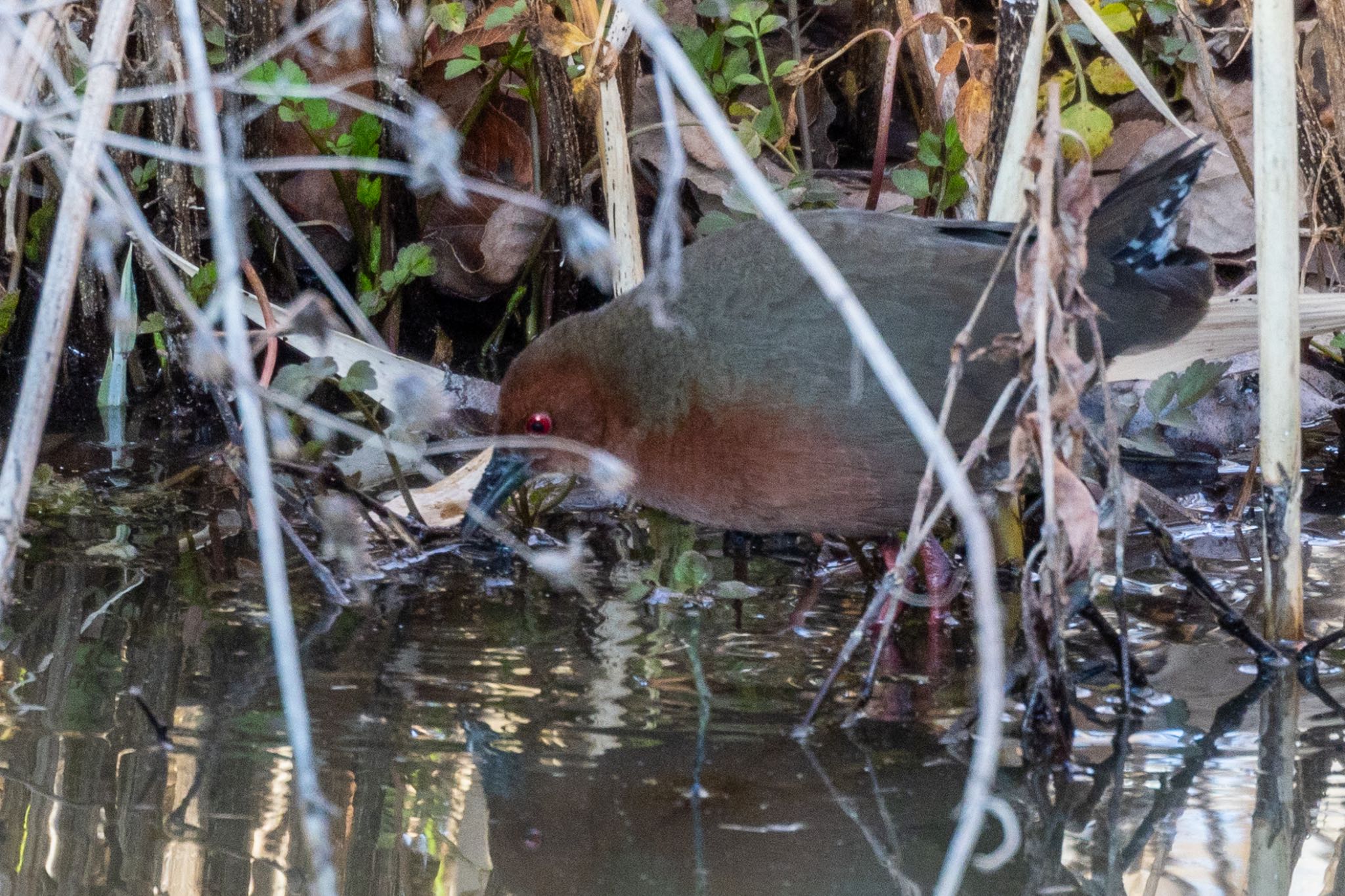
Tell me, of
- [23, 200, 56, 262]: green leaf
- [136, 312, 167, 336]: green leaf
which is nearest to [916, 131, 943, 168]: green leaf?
[136, 312, 167, 336]: green leaf

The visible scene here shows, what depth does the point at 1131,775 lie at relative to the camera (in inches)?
82.6

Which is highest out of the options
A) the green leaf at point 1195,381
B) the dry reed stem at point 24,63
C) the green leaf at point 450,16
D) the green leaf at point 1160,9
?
the green leaf at point 1160,9

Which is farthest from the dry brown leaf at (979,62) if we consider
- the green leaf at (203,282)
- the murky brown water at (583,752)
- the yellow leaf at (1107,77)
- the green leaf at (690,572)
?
the green leaf at (203,282)

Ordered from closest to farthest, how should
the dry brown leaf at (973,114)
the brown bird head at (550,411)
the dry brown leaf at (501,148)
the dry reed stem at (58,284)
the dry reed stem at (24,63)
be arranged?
the dry reed stem at (58,284)
the dry reed stem at (24,63)
the brown bird head at (550,411)
the dry brown leaf at (973,114)
the dry brown leaf at (501,148)

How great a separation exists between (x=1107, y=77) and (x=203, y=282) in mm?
2437

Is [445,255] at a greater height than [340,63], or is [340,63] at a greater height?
[340,63]

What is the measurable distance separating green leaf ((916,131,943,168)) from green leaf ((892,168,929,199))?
4cm

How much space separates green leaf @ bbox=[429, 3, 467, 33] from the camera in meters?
3.53

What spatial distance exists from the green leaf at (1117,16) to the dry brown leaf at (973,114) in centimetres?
49

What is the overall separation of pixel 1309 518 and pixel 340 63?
8.63 feet

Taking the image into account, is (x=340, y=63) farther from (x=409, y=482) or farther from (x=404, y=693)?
(x=404, y=693)

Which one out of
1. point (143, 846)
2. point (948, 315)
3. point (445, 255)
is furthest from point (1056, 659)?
point (445, 255)

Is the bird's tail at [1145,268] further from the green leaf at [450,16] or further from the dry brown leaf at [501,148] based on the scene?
the dry brown leaf at [501,148]

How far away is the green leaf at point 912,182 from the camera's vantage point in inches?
130
